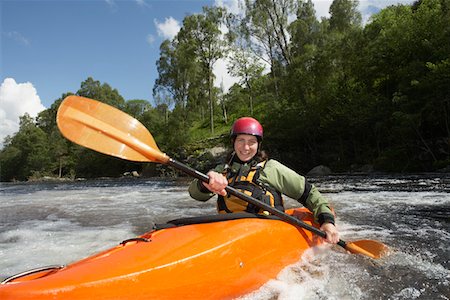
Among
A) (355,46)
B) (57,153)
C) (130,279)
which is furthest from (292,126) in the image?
(57,153)

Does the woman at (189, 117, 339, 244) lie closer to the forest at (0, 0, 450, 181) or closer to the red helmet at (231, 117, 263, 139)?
the red helmet at (231, 117, 263, 139)

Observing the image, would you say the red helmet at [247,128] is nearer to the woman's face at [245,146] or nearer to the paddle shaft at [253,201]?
the woman's face at [245,146]

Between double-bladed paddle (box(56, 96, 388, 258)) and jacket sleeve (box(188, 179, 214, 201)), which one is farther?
jacket sleeve (box(188, 179, 214, 201))

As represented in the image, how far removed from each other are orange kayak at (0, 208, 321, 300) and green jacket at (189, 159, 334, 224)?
353 millimetres

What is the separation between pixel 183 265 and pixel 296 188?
4.42 ft

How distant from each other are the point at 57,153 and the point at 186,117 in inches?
687

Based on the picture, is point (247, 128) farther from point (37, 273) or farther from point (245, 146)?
point (37, 273)

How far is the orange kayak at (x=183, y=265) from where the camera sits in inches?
65.6

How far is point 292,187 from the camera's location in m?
2.96

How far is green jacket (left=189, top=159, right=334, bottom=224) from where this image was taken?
290cm

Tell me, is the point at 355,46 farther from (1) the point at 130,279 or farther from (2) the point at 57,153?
(2) the point at 57,153

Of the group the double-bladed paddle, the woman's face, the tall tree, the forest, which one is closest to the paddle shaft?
the double-bladed paddle

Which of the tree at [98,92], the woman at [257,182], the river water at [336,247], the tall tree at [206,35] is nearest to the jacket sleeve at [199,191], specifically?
the woman at [257,182]

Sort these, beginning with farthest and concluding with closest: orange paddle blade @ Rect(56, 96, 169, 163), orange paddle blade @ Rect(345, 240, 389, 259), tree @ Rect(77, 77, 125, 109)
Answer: tree @ Rect(77, 77, 125, 109), orange paddle blade @ Rect(345, 240, 389, 259), orange paddle blade @ Rect(56, 96, 169, 163)
